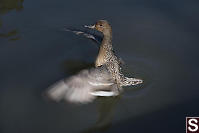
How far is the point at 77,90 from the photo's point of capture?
11.3ft

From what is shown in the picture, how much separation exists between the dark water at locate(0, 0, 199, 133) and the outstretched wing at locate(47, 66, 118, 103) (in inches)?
3.3

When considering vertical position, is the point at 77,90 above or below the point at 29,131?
above

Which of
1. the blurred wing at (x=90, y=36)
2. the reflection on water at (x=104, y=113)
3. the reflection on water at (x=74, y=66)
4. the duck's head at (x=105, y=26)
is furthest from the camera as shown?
the blurred wing at (x=90, y=36)

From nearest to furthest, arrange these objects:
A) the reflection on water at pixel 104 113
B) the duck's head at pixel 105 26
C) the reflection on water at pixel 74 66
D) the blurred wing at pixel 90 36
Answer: the reflection on water at pixel 104 113 → the duck's head at pixel 105 26 → the reflection on water at pixel 74 66 → the blurred wing at pixel 90 36

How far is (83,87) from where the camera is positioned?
345 cm

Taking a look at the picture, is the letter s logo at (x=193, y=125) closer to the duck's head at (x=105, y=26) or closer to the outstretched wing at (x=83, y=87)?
the outstretched wing at (x=83, y=87)

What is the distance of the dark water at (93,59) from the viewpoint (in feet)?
11.3

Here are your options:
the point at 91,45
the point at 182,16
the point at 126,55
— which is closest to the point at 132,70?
the point at 126,55

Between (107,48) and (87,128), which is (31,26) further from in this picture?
(87,128)

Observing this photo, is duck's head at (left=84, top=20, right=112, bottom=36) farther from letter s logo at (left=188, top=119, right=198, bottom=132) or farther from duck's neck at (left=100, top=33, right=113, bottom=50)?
letter s logo at (left=188, top=119, right=198, bottom=132)

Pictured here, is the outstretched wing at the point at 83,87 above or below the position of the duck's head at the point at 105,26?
below

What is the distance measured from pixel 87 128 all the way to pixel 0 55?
1.47 m

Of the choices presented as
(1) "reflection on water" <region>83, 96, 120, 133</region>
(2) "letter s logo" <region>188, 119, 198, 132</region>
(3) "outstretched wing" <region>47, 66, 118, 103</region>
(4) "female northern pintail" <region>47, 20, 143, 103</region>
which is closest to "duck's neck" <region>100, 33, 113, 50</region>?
(4) "female northern pintail" <region>47, 20, 143, 103</region>

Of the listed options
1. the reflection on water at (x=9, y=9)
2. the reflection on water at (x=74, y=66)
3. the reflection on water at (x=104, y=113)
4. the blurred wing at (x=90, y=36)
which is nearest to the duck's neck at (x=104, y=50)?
the reflection on water at (x=74, y=66)
